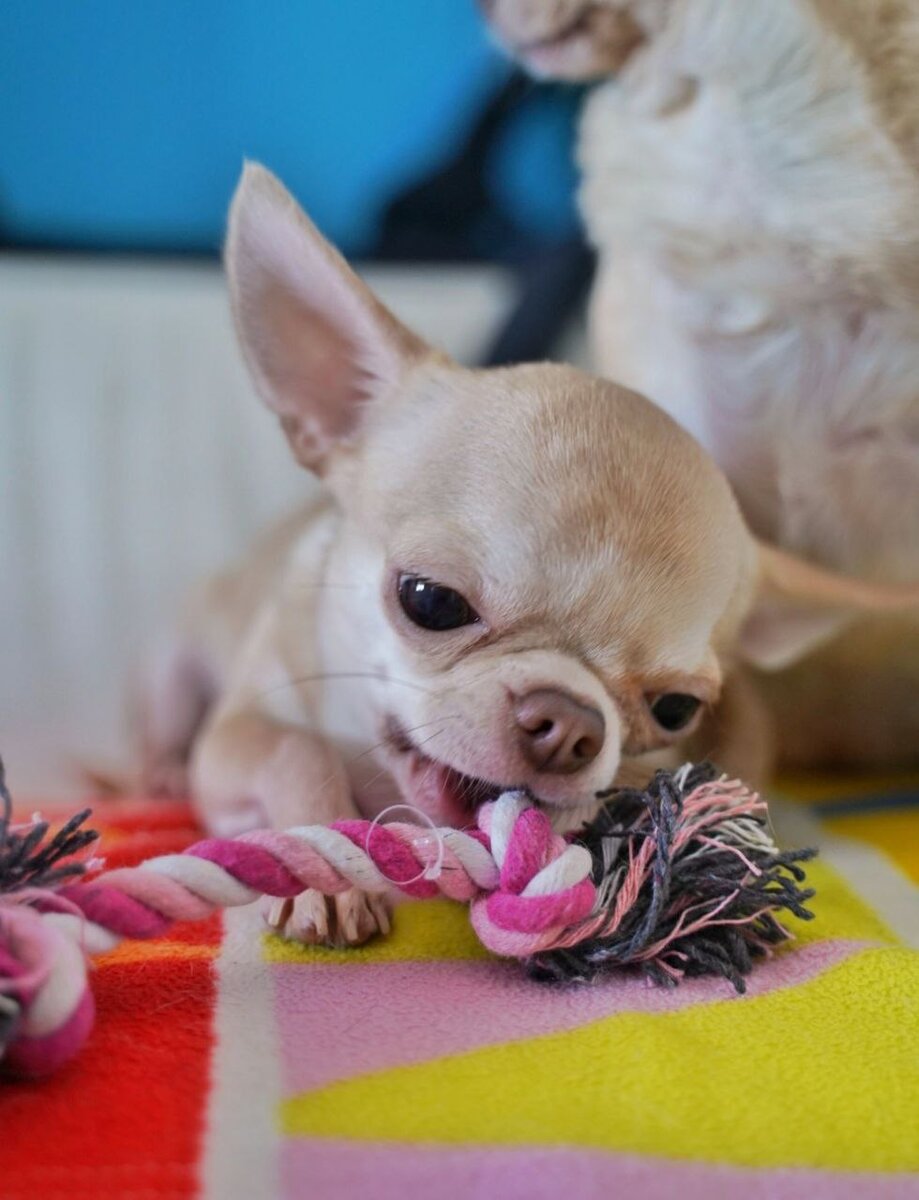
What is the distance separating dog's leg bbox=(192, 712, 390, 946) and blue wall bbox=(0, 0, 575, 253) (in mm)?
1302

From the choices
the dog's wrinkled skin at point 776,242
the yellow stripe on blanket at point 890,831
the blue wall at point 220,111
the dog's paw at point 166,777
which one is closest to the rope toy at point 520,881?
the yellow stripe on blanket at point 890,831

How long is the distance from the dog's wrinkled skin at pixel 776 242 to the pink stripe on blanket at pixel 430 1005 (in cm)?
62

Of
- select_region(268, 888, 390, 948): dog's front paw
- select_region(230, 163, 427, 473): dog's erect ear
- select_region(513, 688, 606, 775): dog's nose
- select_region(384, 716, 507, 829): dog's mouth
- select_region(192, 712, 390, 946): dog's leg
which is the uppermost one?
select_region(230, 163, 427, 473): dog's erect ear

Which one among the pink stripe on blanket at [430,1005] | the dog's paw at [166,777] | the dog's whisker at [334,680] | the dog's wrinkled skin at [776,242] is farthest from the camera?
the dog's paw at [166,777]

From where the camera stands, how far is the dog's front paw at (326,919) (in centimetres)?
77

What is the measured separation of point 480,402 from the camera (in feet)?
3.04

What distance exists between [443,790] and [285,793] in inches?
6.5

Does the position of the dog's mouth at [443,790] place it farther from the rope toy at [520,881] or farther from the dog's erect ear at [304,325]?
the dog's erect ear at [304,325]

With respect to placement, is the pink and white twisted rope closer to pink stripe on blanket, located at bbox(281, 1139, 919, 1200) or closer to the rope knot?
the rope knot

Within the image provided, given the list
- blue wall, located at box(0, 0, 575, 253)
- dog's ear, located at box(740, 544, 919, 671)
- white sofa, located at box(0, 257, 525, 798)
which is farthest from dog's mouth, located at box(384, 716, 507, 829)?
blue wall, located at box(0, 0, 575, 253)

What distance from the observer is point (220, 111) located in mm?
2107

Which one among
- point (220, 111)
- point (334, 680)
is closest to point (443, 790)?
point (334, 680)

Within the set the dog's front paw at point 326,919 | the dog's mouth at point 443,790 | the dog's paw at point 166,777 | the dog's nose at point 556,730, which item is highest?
the dog's nose at point 556,730

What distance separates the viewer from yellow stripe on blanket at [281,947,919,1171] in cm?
56
